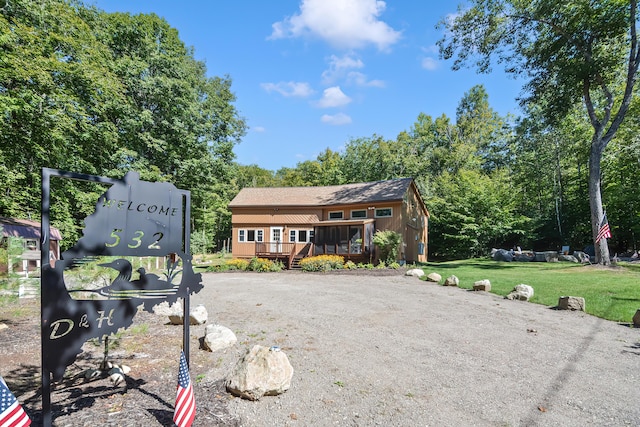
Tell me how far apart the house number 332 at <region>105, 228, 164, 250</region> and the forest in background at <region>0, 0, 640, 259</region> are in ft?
30.5

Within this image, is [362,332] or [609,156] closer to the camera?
[362,332]

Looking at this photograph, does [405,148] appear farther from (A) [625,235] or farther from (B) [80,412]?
(B) [80,412]

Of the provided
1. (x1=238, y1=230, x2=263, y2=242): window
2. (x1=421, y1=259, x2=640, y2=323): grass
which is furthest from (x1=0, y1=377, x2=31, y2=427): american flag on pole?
(x1=238, y1=230, x2=263, y2=242): window

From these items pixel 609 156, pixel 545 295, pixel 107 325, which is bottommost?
pixel 545 295

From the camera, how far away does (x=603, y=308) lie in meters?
7.72

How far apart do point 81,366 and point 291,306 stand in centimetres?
476

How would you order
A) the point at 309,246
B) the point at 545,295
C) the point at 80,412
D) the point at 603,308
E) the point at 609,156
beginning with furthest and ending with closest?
the point at 309,246, the point at 609,156, the point at 545,295, the point at 603,308, the point at 80,412

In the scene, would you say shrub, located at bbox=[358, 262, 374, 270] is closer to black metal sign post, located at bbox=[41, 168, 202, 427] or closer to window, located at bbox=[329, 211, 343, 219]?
window, located at bbox=[329, 211, 343, 219]

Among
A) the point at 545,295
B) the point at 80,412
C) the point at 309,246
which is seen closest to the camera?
the point at 80,412

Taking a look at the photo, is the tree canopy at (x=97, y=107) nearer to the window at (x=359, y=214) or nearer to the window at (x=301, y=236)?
the window at (x=301, y=236)

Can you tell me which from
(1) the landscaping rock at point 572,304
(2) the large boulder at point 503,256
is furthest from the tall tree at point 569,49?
(1) the landscaping rock at point 572,304

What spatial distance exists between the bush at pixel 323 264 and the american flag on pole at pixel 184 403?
14.5 m

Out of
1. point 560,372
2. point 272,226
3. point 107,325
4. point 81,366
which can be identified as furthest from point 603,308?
point 272,226

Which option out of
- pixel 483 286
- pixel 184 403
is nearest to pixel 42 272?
pixel 184 403
